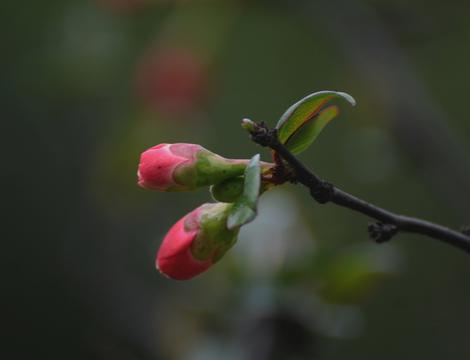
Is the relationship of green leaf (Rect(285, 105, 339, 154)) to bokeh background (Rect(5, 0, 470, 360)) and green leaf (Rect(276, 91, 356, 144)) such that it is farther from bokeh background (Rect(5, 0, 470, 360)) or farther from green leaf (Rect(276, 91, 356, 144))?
bokeh background (Rect(5, 0, 470, 360))

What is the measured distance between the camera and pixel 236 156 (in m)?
3.11

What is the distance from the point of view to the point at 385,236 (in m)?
0.78

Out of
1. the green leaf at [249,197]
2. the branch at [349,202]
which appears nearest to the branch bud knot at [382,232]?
the branch at [349,202]

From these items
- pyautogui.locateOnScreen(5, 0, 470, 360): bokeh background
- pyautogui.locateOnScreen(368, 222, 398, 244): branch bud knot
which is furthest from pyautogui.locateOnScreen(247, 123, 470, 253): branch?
pyautogui.locateOnScreen(5, 0, 470, 360): bokeh background

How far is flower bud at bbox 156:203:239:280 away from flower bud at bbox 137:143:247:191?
33mm

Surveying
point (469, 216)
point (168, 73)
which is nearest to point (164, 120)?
point (168, 73)

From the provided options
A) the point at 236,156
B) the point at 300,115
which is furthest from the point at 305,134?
the point at 236,156

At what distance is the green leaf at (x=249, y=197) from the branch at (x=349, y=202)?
23 mm

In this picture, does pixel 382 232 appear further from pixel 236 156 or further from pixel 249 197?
pixel 236 156

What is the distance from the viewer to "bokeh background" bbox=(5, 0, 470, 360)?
160cm

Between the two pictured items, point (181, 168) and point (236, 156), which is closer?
point (181, 168)

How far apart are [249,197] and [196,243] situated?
0.09 meters

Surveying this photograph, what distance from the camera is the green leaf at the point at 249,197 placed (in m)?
0.76

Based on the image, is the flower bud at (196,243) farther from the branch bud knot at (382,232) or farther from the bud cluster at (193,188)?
the branch bud knot at (382,232)
